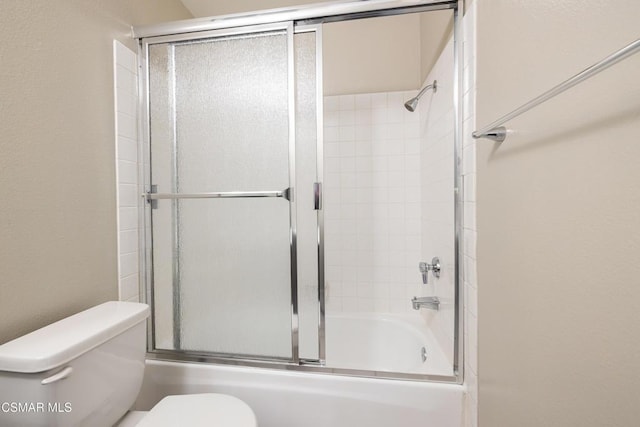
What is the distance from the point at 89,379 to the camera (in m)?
0.92

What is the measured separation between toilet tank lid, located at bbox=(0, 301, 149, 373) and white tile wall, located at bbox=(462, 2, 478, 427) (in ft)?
4.15

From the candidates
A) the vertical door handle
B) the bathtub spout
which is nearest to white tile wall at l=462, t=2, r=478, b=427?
the bathtub spout

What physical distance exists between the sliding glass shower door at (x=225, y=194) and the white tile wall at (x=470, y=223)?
640mm

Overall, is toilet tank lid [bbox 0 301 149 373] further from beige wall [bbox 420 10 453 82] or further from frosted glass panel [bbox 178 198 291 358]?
beige wall [bbox 420 10 453 82]

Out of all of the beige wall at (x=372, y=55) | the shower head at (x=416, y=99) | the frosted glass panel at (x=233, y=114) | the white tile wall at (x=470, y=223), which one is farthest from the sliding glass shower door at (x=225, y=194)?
the beige wall at (x=372, y=55)

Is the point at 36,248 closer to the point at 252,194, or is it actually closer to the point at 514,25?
the point at 252,194

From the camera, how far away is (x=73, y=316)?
3.51ft

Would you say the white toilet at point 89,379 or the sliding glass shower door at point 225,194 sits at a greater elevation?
the sliding glass shower door at point 225,194

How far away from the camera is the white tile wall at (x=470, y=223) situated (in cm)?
112

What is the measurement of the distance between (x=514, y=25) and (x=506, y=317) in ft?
2.69

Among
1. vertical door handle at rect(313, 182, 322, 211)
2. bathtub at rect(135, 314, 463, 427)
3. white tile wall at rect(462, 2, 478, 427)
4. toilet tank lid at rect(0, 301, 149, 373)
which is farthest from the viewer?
vertical door handle at rect(313, 182, 322, 211)

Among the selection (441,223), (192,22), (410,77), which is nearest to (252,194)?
(192,22)

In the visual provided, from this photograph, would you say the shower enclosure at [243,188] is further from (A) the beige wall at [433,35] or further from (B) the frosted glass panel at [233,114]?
(A) the beige wall at [433,35]

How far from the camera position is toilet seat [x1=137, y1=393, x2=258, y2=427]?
3.36 feet
